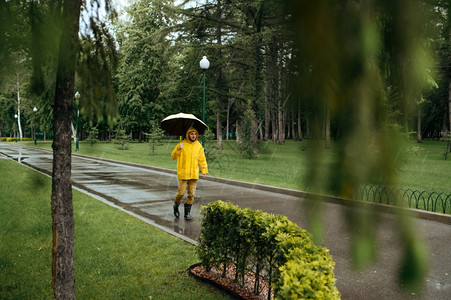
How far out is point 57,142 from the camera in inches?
105

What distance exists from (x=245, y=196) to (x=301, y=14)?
943 centimetres

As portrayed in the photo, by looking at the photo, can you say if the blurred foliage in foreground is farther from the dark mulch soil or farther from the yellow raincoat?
the yellow raincoat

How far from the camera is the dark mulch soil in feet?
12.5

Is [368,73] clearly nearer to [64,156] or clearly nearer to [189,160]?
[64,156]

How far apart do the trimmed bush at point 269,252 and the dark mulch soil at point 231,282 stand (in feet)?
0.26

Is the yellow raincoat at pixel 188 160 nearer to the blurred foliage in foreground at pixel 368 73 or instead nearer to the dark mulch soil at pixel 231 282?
the dark mulch soil at pixel 231 282

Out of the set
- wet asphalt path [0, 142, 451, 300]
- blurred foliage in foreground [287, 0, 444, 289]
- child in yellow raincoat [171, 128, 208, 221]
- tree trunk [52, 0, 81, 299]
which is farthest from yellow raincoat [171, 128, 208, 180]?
blurred foliage in foreground [287, 0, 444, 289]

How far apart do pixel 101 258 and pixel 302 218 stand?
14.7 ft

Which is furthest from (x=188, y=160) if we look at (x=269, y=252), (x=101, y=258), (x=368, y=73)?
(x=368, y=73)

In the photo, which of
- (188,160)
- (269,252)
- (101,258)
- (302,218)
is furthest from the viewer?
(188,160)

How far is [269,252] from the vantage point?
366cm

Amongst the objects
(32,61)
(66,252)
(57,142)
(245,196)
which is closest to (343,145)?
(32,61)

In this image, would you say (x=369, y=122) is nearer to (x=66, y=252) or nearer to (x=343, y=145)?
(x=343, y=145)

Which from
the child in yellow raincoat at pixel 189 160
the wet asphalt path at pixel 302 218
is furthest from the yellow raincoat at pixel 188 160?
the wet asphalt path at pixel 302 218
